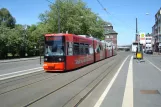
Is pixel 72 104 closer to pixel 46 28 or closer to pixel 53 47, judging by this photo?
pixel 53 47

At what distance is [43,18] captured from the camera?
240 feet

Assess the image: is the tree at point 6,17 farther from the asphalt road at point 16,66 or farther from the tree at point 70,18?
the asphalt road at point 16,66

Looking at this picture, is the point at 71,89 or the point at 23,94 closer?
the point at 23,94

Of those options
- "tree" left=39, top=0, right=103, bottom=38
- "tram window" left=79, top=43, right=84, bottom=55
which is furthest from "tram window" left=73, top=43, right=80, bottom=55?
"tree" left=39, top=0, right=103, bottom=38

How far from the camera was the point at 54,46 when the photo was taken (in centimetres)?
2233

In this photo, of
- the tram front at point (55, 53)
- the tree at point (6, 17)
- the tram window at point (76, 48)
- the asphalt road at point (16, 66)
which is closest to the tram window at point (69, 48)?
the tram front at point (55, 53)

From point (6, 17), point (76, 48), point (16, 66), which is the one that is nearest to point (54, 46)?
point (76, 48)

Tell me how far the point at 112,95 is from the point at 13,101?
3.68m

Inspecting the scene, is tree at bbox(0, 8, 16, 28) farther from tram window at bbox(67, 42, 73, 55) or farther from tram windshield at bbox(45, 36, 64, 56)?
tram windshield at bbox(45, 36, 64, 56)

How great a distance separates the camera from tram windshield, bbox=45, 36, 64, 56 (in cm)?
2212

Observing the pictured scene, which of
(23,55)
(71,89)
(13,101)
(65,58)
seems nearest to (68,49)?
(65,58)

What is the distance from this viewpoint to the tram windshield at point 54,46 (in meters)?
22.1

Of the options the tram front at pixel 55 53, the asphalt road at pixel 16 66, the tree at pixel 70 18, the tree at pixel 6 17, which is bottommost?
the asphalt road at pixel 16 66

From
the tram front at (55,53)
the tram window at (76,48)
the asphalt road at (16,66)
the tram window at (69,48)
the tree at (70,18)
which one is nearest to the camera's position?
the tram front at (55,53)
